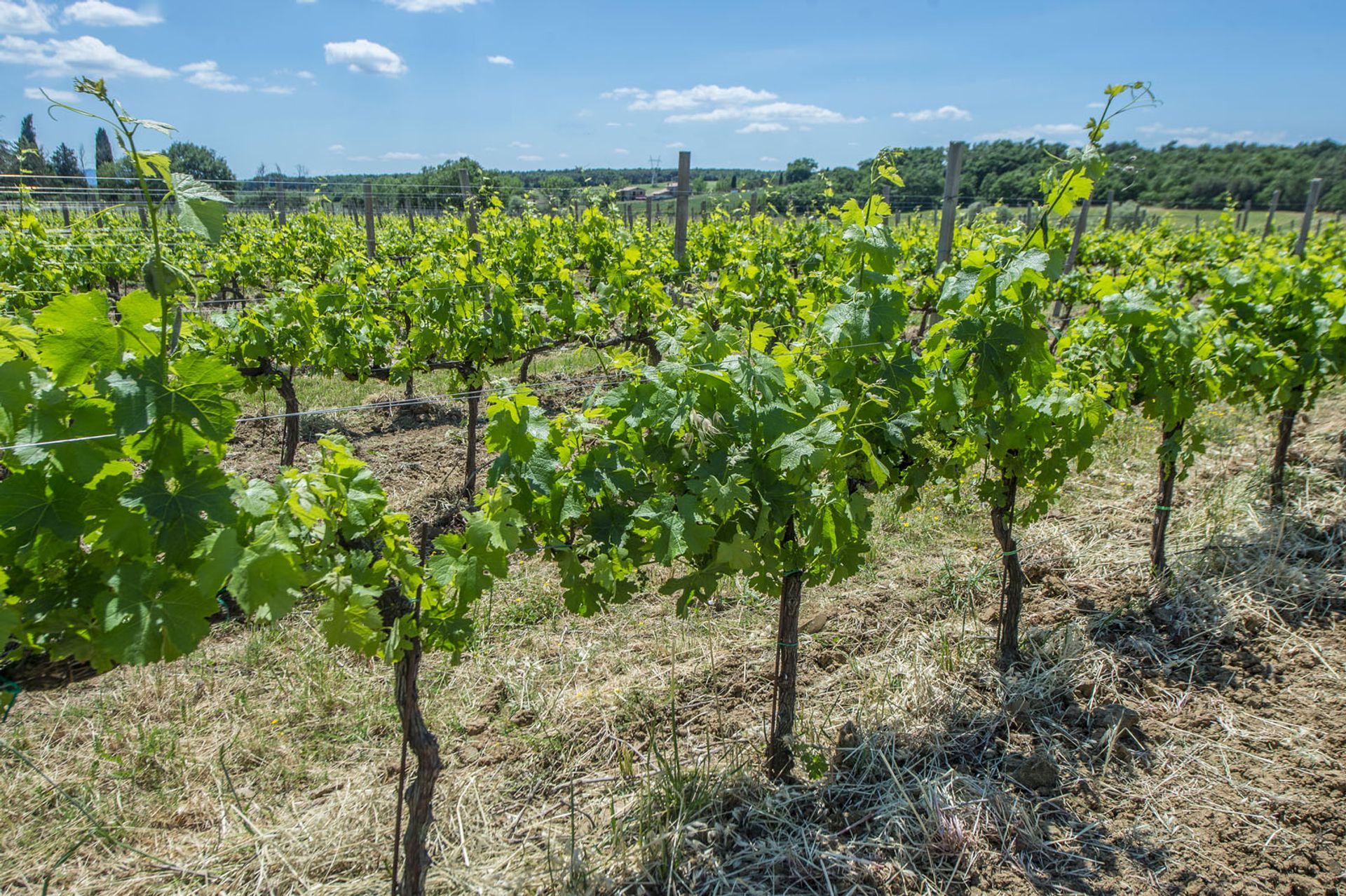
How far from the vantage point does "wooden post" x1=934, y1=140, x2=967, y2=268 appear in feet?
25.2

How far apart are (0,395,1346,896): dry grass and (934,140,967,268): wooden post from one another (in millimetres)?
4530

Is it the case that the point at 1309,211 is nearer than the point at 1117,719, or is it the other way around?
the point at 1117,719

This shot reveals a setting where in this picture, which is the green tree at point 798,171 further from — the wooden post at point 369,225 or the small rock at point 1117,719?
the small rock at point 1117,719

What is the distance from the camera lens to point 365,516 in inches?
73.2

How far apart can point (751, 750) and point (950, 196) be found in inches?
265

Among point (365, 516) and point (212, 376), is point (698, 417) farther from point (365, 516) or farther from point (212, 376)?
point (212, 376)

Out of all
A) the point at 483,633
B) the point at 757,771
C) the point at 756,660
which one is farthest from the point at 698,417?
the point at 483,633

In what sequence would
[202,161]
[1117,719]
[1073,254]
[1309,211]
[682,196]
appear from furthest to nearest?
[202,161]
[1309,211]
[1073,254]
[682,196]
[1117,719]

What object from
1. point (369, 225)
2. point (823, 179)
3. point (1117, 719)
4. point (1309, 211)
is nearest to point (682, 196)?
point (823, 179)

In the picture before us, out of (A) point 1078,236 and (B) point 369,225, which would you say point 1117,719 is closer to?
(A) point 1078,236

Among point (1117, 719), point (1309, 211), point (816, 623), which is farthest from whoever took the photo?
point (1309, 211)

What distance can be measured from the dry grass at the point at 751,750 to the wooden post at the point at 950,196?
4530 mm

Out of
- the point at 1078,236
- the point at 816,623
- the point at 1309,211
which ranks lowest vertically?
the point at 816,623

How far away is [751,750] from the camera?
289 centimetres
